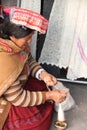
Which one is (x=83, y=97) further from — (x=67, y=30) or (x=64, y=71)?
(x=67, y=30)

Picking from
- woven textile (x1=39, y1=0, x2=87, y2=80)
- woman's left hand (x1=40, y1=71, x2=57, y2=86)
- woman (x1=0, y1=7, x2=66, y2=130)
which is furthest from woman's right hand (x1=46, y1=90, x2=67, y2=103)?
woven textile (x1=39, y1=0, x2=87, y2=80)

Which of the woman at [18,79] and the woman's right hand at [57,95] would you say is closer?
the woman at [18,79]

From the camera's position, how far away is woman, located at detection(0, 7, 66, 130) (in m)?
1.62

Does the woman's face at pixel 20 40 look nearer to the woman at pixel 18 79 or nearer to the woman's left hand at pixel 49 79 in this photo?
the woman at pixel 18 79

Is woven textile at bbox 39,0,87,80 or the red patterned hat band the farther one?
woven textile at bbox 39,0,87,80

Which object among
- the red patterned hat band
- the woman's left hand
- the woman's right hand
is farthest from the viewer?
the woman's left hand

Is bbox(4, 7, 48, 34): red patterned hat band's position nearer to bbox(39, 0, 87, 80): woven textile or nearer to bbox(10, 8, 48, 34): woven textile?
bbox(10, 8, 48, 34): woven textile

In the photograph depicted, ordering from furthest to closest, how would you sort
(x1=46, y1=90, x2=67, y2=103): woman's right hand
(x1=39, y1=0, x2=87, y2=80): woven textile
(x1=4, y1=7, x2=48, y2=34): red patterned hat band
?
1. (x1=39, y1=0, x2=87, y2=80): woven textile
2. (x1=46, y1=90, x2=67, y2=103): woman's right hand
3. (x1=4, y1=7, x2=48, y2=34): red patterned hat band

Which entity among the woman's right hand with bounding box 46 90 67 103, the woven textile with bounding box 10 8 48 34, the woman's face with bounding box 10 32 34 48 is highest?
the woven textile with bounding box 10 8 48 34

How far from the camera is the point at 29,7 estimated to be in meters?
2.15

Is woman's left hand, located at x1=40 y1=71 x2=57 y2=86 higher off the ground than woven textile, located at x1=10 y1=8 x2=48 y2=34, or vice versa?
woven textile, located at x1=10 y1=8 x2=48 y2=34

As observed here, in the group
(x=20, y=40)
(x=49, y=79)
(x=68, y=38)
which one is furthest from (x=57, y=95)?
(x=68, y=38)

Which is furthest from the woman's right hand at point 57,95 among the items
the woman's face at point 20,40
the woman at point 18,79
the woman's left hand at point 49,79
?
the woman's face at point 20,40

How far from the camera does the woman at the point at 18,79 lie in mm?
1622
